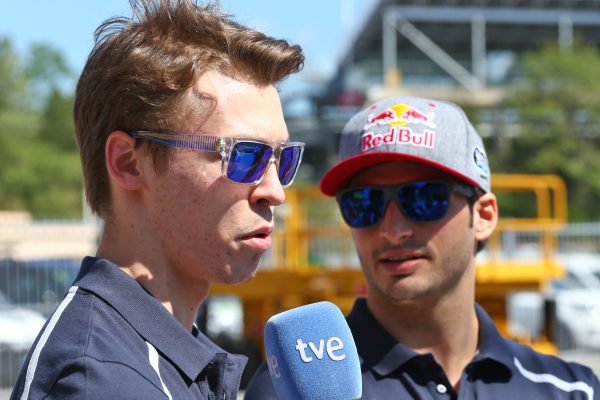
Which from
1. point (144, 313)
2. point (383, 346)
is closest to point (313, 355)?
point (144, 313)

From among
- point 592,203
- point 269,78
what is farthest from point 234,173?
point 592,203

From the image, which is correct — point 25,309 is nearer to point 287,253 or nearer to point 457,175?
point 287,253

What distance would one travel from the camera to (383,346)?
9.23 feet

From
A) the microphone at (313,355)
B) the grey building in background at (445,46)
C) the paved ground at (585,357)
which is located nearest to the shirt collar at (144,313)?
the microphone at (313,355)

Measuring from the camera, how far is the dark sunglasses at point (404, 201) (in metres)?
2.91

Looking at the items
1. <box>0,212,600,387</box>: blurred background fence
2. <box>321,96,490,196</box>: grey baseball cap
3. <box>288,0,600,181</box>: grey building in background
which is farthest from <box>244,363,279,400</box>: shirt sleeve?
<box>288,0,600,181</box>: grey building in background

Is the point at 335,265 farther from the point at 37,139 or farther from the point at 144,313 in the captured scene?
the point at 37,139

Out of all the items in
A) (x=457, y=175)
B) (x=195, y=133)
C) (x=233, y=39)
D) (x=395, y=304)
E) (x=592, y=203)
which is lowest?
(x=592, y=203)

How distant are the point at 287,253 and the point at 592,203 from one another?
29771 millimetres

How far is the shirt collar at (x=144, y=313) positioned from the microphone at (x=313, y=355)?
0.16 m

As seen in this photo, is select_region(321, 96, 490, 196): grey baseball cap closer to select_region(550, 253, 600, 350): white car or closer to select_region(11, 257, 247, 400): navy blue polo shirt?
select_region(11, 257, 247, 400): navy blue polo shirt

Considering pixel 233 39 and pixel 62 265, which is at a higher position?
pixel 233 39

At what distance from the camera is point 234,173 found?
2.00m

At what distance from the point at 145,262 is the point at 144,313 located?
13 centimetres
